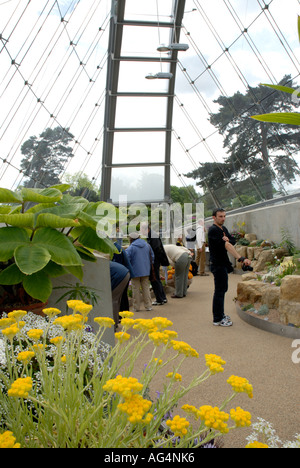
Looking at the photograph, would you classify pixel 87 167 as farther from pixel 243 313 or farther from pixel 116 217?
pixel 116 217

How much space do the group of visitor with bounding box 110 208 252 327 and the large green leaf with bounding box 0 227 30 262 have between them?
180 cm

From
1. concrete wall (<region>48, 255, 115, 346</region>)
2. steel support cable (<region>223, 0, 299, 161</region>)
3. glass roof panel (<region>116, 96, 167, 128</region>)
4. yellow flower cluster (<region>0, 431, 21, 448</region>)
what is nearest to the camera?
yellow flower cluster (<region>0, 431, 21, 448</region>)

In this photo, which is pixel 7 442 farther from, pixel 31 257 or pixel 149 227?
pixel 149 227

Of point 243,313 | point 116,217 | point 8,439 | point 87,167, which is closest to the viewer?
point 8,439

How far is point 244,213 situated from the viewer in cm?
1406

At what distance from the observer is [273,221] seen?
38.3 ft

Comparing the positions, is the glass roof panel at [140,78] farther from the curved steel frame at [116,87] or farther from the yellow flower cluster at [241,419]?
the yellow flower cluster at [241,419]

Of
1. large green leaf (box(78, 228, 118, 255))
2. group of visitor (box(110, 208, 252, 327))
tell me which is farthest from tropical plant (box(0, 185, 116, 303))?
group of visitor (box(110, 208, 252, 327))

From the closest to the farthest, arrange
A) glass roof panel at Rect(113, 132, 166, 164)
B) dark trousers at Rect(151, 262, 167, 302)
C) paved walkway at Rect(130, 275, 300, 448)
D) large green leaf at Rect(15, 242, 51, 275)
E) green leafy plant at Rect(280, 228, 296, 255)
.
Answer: large green leaf at Rect(15, 242, 51, 275)
paved walkway at Rect(130, 275, 300, 448)
dark trousers at Rect(151, 262, 167, 302)
green leafy plant at Rect(280, 228, 296, 255)
glass roof panel at Rect(113, 132, 166, 164)

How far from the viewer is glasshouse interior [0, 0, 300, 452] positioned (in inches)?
47.8

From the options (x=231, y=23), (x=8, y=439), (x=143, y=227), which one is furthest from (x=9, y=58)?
(x=8, y=439)

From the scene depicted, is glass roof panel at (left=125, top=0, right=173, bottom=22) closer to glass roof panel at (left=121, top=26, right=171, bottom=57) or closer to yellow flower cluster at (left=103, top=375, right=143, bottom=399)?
glass roof panel at (left=121, top=26, right=171, bottom=57)
